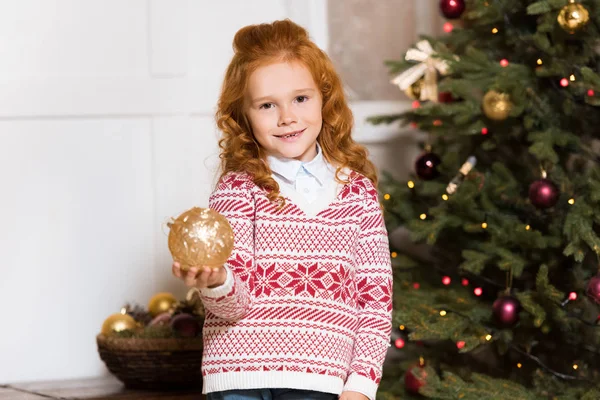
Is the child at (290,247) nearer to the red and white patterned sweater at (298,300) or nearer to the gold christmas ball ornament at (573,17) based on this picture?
the red and white patterned sweater at (298,300)

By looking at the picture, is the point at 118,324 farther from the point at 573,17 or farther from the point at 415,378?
the point at 573,17

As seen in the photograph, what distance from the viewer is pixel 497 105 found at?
2.46 metres

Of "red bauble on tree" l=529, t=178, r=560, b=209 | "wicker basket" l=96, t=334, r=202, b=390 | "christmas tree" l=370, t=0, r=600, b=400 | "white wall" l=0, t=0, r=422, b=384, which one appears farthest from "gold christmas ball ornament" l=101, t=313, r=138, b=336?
"red bauble on tree" l=529, t=178, r=560, b=209

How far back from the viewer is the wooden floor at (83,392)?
2.45 metres

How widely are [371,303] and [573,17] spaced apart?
1.03 meters

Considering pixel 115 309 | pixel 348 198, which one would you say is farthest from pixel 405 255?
pixel 348 198

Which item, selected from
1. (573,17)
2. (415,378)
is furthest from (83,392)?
(573,17)

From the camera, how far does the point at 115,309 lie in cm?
285

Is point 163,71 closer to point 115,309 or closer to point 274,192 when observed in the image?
point 115,309

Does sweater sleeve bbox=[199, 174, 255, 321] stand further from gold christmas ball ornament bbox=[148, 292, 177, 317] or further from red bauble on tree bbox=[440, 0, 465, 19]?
red bauble on tree bbox=[440, 0, 465, 19]

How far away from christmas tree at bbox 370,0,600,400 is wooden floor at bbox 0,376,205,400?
605mm

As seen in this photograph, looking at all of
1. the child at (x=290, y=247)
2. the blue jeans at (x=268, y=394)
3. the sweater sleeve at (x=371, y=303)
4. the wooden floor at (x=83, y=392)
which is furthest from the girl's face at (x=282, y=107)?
the wooden floor at (x=83, y=392)

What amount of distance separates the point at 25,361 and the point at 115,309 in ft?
1.02

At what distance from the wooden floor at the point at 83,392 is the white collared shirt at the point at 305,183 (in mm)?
937
